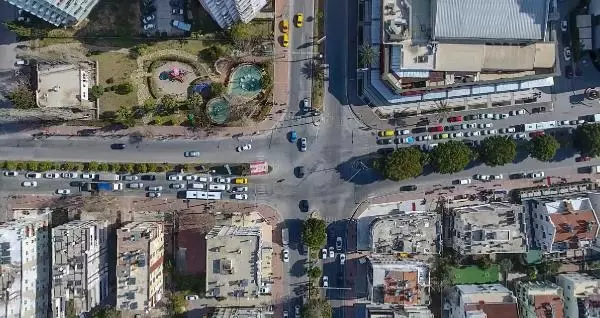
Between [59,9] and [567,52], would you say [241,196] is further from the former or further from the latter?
[567,52]

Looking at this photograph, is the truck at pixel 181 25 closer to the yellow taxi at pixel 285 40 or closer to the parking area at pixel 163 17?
the parking area at pixel 163 17

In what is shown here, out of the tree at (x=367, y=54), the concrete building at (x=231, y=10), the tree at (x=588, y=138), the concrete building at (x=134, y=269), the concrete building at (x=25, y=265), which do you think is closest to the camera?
the concrete building at (x=231, y=10)

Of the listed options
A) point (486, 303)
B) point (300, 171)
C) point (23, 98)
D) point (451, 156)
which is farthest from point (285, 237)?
point (23, 98)

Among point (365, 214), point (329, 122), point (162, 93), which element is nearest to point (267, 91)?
point (329, 122)

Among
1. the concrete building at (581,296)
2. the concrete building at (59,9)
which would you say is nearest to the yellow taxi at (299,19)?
the concrete building at (59,9)

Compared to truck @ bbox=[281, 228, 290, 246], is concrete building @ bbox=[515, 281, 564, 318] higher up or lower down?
lower down

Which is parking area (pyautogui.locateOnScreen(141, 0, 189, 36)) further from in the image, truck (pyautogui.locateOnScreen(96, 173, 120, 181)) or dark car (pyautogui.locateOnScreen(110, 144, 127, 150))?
truck (pyautogui.locateOnScreen(96, 173, 120, 181))

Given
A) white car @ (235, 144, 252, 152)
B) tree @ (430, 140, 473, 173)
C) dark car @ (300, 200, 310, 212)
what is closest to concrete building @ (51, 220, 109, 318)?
white car @ (235, 144, 252, 152)
